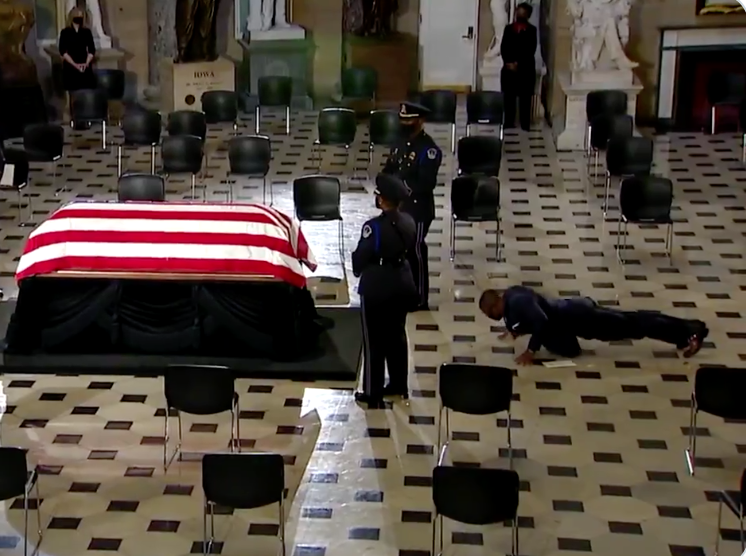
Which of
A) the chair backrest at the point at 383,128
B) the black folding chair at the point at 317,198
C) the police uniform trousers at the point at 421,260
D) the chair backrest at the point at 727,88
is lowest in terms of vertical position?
the police uniform trousers at the point at 421,260

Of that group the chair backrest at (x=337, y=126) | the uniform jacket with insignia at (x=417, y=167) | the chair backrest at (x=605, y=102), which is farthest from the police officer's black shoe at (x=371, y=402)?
the chair backrest at (x=605, y=102)

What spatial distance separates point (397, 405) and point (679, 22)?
9.25 m

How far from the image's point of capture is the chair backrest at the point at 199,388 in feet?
23.3

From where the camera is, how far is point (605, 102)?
46.2ft

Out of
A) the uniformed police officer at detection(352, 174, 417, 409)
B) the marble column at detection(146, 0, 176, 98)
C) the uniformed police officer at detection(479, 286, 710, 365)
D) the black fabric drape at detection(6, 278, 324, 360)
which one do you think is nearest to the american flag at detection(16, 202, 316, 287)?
the black fabric drape at detection(6, 278, 324, 360)

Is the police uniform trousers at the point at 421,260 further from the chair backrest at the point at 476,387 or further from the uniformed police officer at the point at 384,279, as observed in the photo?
the chair backrest at the point at 476,387

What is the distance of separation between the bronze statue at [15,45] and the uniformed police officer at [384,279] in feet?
27.9

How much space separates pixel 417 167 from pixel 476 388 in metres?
2.64

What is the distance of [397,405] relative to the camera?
820 cm

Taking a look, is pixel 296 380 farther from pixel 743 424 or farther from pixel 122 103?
pixel 122 103

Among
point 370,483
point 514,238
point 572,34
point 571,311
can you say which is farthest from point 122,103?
point 370,483

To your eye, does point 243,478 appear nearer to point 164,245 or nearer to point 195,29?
point 164,245

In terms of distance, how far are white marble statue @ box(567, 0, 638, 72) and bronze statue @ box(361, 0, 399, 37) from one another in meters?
2.94

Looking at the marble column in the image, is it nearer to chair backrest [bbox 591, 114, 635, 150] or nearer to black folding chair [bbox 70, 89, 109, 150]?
black folding chair [bbox 70, 89, 109, 150]
